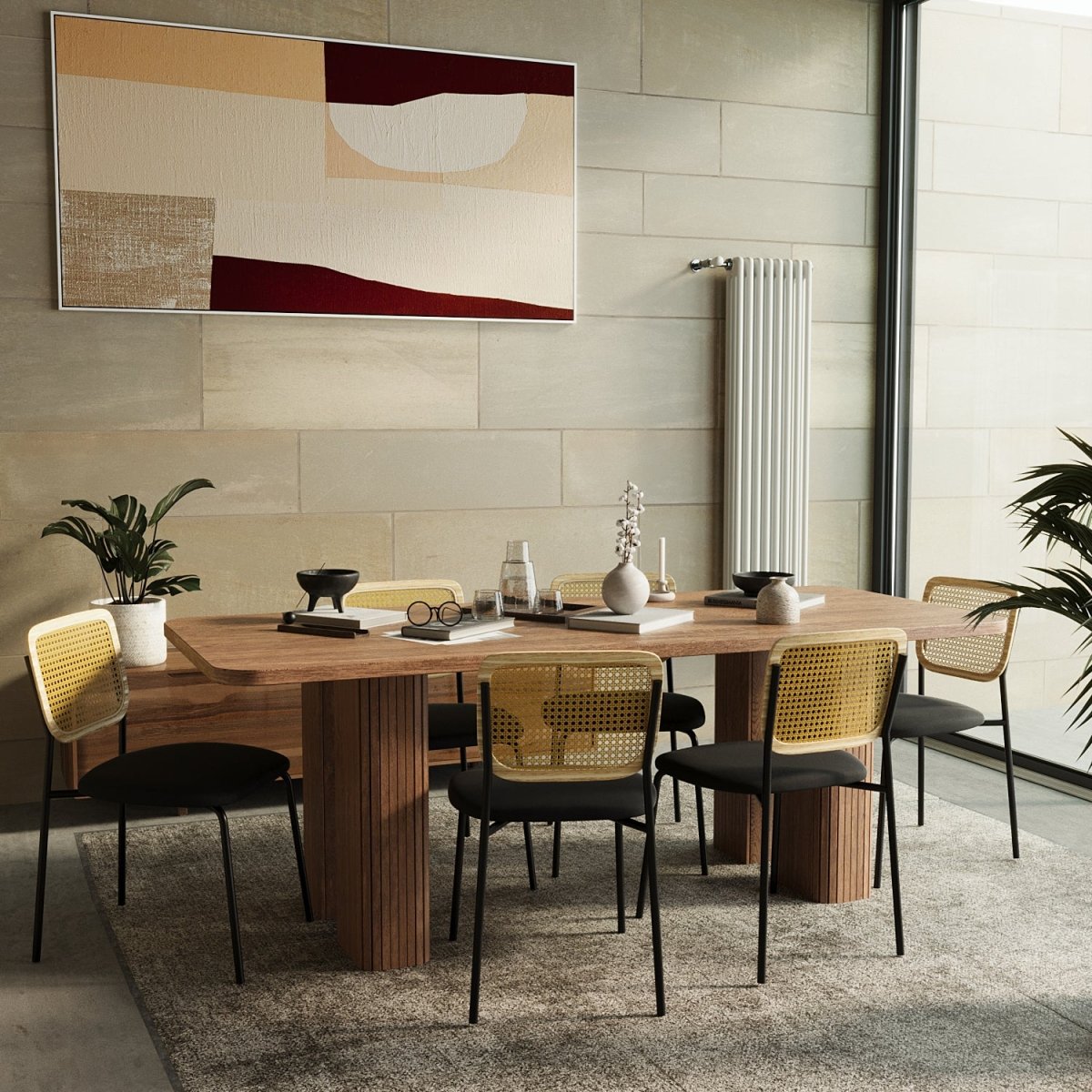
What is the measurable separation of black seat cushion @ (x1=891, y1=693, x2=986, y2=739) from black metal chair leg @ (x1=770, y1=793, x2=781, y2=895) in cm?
41

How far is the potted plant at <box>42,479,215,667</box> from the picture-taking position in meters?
4.58

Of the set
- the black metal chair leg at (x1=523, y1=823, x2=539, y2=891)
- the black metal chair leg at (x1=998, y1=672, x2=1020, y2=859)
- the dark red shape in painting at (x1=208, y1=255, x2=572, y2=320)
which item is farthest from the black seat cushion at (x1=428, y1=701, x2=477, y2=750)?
the dark red shape in painting at (x1=208, y1=255, x2=572, y2=320)

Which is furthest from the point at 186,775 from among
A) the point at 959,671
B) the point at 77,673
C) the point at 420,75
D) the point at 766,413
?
the point at 766,413

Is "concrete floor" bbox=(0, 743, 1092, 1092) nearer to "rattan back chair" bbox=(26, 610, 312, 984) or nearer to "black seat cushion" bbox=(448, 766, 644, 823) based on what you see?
"rattan back chair" bbox=(26, 610, 312, 984)

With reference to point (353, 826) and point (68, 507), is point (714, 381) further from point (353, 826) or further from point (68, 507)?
point (353, 826)

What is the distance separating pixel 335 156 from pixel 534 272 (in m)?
0.92

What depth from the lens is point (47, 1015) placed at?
308 centimetres

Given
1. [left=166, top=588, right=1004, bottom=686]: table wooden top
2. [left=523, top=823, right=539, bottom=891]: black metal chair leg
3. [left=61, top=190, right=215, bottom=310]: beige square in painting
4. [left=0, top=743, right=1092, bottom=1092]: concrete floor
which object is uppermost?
[left=61, top=190, right=215, bottom=310]: beige square in painting

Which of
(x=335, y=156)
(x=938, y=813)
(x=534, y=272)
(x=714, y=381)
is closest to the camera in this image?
(x=938, y=813)

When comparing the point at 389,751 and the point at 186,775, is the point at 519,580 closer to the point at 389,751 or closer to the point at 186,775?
the point at 389,751

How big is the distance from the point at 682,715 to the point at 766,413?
6.72ft

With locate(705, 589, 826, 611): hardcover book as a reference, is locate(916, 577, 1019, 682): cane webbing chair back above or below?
below

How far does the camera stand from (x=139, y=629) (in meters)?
4.63

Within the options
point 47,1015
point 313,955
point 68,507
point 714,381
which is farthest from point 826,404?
point 47,1015
